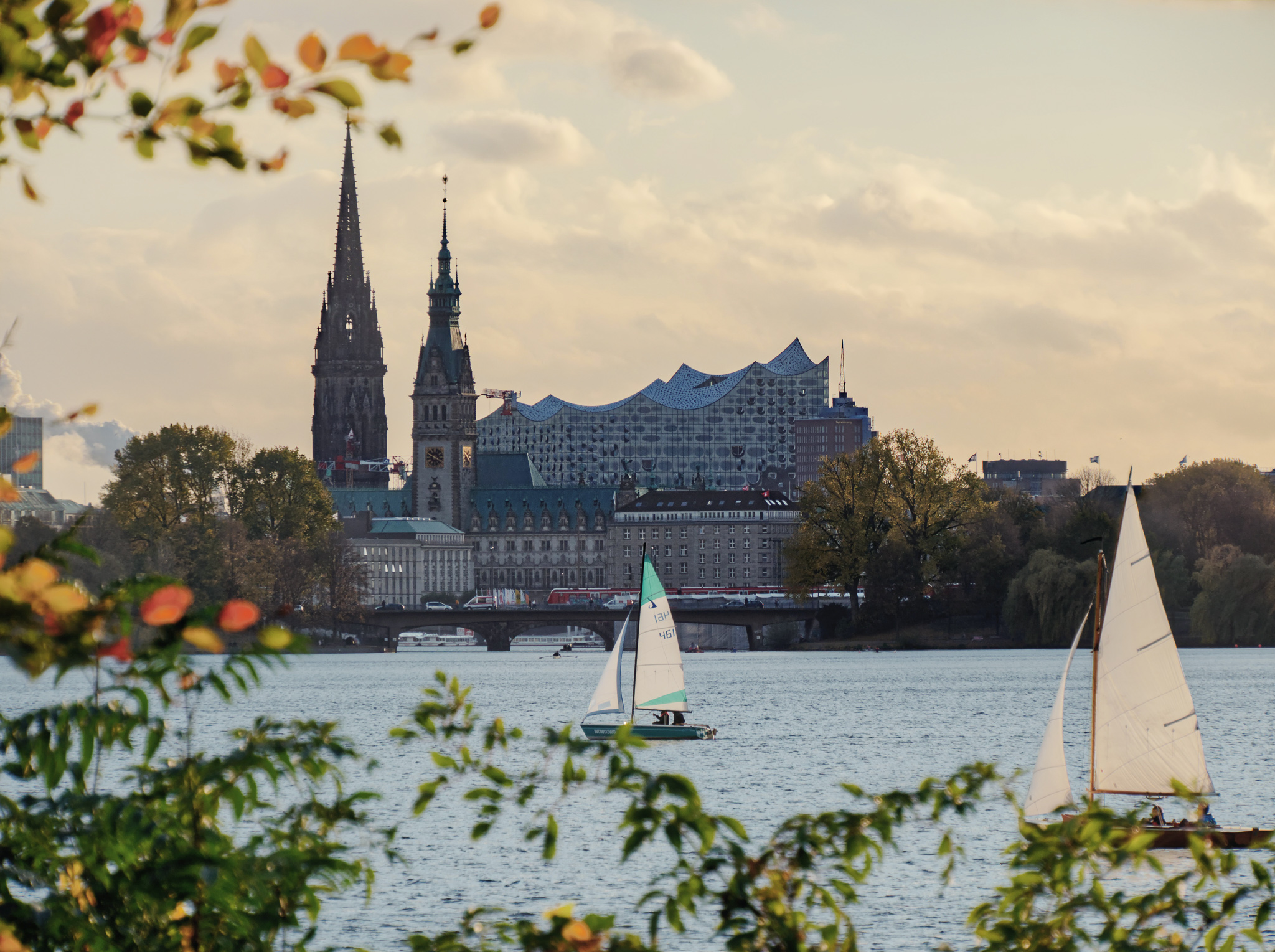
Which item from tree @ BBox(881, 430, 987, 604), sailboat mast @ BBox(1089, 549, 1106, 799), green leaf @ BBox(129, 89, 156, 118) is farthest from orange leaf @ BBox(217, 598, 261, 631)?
tree @ BBox(881, 430, 987, 604)

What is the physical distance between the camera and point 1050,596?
113688 mm

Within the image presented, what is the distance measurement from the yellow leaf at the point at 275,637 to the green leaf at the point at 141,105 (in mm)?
1330

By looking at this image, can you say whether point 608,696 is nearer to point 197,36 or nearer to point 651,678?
point 651,678

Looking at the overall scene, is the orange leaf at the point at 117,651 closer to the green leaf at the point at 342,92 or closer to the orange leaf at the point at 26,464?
the orange leaf at the point at 26,464

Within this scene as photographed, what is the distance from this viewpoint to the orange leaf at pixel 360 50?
4.39 meters

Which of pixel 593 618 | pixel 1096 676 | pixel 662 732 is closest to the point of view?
pixel 1096 676

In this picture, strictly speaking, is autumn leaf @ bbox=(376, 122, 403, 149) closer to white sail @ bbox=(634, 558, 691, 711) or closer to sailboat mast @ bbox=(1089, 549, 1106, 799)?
sailboat mast @ bbox=(1089, 549, 1106, 799)

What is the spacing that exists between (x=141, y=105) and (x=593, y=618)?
151137 mm

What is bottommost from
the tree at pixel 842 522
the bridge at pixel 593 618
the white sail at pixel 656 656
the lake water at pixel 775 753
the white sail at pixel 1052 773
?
the lake water at pixel 775 753

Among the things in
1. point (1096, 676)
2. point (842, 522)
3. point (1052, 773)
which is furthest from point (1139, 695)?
point (842, 522)

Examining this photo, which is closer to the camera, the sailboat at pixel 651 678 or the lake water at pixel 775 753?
the lake water at pixel 775 753

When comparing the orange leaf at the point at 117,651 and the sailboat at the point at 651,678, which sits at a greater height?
the orange leaf at the point at 117,651

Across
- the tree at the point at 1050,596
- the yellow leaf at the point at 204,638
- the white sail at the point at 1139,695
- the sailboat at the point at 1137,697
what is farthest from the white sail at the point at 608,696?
the yellow leaf at the point at 204,638

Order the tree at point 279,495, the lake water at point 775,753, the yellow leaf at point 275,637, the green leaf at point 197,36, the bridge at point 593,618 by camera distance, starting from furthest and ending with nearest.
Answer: the bridge at point 593,618, the tree at point 279,495, the lake water at point 775,753, the yellow leaf at point 275,637, the green leaf at point 197,36
